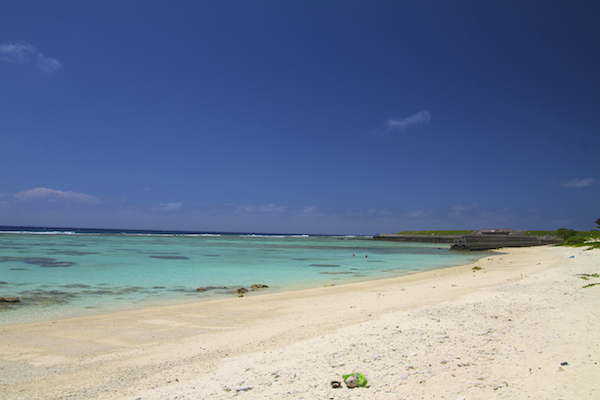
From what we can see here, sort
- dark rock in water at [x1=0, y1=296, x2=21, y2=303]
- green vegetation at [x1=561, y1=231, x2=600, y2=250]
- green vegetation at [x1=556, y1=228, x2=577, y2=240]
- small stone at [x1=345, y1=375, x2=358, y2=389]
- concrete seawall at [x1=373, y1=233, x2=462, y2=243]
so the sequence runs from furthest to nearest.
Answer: concrete seawall at [x1=373, y1=233, x2=462, y2=243] → green vegetation at [x1=556, y1=228, x2=577, y2=240] → green vegetation at [x1=561, y1=231, x2=600, y2=250] → dark rock in water at [x1=0, y1=296, x2=21, y2=303] → small stone at [x1=345, y1=375, x2=358, y2=389]

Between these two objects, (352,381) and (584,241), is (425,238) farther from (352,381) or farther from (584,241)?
(352,381)


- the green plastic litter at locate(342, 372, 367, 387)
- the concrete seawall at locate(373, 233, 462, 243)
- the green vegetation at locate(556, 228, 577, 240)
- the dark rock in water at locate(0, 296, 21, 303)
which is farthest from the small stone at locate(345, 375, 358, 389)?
the concrete seawall at locate(373, 233, 462, 243)

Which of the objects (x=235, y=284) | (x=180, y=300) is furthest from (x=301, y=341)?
(x=235, y=284)

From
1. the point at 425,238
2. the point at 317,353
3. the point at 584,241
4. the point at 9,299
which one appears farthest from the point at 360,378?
the point at 425,238

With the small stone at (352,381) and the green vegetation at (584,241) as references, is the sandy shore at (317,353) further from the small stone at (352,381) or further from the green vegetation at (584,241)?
the green vegetation at (584,241)

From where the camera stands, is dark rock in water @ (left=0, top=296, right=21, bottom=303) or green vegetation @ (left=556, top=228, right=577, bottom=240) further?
green vegetation @ (left=556, top=228, right=577, bottom=240)

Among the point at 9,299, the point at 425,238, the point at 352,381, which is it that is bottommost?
the point at 425,238

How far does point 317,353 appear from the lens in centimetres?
568

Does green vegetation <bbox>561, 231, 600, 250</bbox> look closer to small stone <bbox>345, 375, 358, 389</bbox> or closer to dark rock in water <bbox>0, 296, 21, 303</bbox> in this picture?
small stone <bbox>345, 375, 358, 389</bbox>

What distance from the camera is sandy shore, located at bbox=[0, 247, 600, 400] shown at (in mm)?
4383

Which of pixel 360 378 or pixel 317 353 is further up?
pixel 360 378

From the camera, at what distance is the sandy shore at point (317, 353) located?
4383mm

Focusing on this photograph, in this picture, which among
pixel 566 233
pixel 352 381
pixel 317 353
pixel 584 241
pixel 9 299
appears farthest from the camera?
pixel 566 233

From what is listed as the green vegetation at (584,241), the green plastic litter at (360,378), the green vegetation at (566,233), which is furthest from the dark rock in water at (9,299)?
the green vegetation at (566,233)
